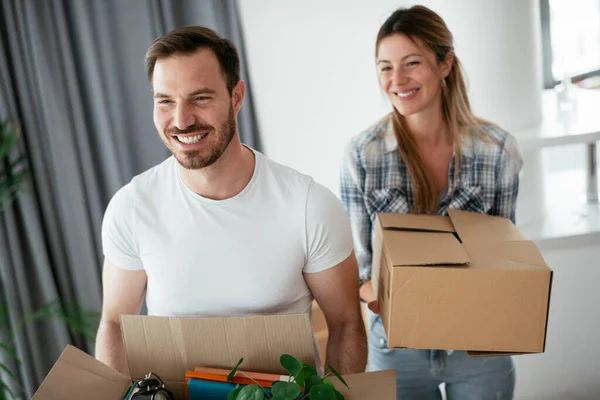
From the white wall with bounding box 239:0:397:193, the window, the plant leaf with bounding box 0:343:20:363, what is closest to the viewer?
the plant leaf with bounding box 0:343:20:363

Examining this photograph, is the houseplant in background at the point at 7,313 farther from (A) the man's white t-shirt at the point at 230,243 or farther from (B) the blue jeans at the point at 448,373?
(B) the blue jeans at the point at 448,373

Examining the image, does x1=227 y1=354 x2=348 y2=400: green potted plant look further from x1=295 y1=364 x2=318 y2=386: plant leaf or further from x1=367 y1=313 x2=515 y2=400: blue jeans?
x1=367 y1=313 x2=515 y2=400: blue jeans

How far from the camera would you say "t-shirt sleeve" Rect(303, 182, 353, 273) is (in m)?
1.33

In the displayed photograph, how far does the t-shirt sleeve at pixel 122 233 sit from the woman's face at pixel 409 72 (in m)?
0.68

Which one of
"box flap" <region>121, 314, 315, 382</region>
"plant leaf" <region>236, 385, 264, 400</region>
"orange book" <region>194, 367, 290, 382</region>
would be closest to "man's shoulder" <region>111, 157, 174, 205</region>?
"box flap" <region>121, 314, 315, 382</region>

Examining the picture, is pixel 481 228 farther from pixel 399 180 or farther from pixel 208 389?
pixel 208 389

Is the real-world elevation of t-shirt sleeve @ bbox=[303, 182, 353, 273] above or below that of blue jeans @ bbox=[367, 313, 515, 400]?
above

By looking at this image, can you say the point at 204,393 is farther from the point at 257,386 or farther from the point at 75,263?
the point at 75,263

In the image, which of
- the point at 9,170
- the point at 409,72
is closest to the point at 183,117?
the point at 409,72

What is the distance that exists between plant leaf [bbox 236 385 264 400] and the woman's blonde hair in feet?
2.52

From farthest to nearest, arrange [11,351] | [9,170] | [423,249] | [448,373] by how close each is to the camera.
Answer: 1. [11,351]
2. [9,170]
3. [448,373]
4. [423,249]

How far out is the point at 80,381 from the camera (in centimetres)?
109

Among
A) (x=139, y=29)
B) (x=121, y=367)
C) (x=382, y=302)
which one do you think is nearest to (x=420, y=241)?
(x=382, y=302)

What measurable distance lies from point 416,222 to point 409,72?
42 cm
